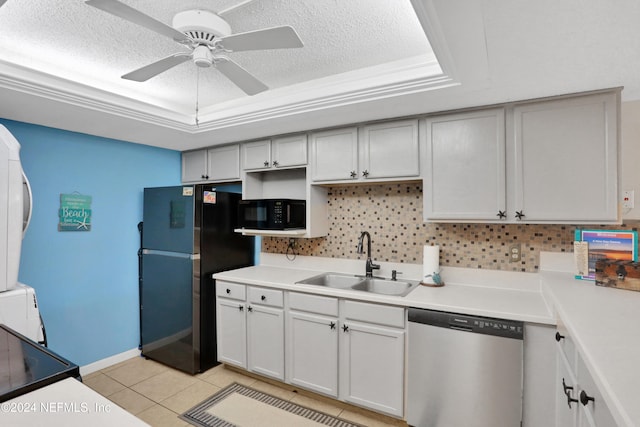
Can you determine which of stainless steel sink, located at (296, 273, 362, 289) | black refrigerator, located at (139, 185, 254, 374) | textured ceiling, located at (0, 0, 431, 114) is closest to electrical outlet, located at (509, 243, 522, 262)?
stainless steel sink, located at (296, 273, 362, 289)

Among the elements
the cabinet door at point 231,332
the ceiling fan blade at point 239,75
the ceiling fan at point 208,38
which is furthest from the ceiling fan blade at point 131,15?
the cabinet door at point 231,332

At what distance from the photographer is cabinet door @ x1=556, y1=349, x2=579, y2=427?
4.48 ft

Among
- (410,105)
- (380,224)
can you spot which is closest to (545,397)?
(380,224)

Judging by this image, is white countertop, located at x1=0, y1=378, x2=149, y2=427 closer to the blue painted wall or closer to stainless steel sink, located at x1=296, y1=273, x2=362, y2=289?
stainless steel sink, located at x1=296, y1=273, x2=362, y2=289

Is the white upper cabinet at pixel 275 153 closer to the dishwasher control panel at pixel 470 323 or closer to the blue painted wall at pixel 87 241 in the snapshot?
the blue painted wall at pixel 87 241

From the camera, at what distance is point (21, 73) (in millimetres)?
1970

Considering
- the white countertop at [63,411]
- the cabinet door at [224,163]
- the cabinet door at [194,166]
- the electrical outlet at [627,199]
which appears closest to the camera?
the white countertop at [63,411]

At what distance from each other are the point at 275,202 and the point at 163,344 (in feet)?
5.90

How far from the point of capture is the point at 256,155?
3.25 metres

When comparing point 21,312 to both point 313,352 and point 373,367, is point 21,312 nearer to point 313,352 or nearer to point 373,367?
point 313,352

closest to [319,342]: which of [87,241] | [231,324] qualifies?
[231,324]

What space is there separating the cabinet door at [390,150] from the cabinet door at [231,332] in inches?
63.9

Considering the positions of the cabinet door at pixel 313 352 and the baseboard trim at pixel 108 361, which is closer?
the cabinet door at pixel 313 352

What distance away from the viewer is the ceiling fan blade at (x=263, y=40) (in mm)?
1386
